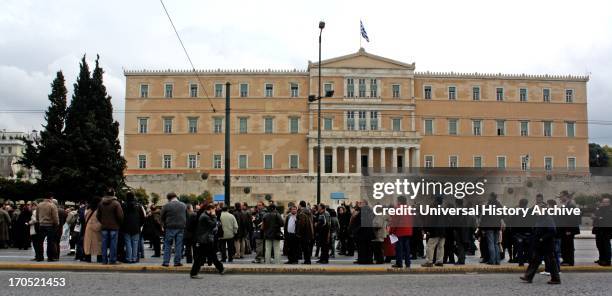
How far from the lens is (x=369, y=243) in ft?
48.3

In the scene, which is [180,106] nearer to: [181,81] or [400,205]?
[181,81]

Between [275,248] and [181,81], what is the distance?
51.4 meters

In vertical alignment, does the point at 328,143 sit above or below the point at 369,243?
above

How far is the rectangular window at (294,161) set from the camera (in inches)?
2488

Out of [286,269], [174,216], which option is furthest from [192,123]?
[286,269]

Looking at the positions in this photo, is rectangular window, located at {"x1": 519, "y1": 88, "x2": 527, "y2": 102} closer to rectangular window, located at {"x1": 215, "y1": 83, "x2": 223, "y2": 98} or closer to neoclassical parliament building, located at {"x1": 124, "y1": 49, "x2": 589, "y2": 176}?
neoclassical parliament building, located at {"x1": 124, "y1": 49, "x2": 589, "y2": 176}

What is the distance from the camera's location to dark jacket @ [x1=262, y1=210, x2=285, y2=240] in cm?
1438

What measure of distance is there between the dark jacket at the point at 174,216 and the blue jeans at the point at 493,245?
6.73 m

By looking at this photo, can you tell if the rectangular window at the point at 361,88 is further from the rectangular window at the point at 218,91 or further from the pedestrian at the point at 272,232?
the pedestrian at the point at 272,232

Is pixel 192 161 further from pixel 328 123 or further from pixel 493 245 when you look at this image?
pixel 493 245

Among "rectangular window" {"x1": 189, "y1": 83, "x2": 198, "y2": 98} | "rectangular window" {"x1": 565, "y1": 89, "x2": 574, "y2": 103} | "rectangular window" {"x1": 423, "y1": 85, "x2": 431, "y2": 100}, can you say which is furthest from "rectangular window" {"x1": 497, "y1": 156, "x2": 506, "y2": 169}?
"rectangular window" {"x1": 189, "y1": 83, "x2": 198, "y2": 98}

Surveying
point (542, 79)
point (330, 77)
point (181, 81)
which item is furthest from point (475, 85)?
point (181, 81)

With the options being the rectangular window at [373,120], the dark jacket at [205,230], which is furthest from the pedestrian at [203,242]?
the rectangular window at [373,120]

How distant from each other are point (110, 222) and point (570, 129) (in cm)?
6139
